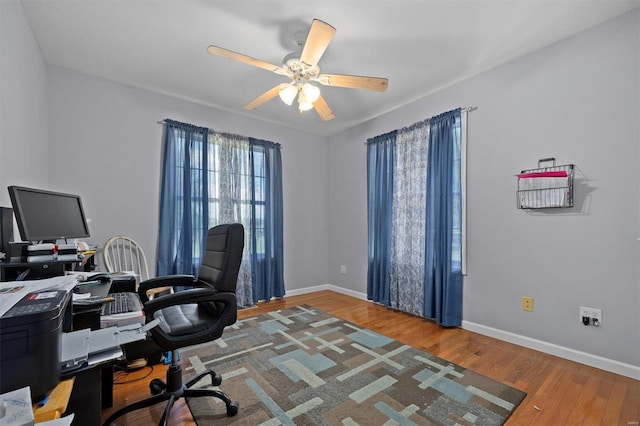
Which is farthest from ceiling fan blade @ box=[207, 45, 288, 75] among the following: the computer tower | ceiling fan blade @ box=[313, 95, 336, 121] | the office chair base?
the office chair base

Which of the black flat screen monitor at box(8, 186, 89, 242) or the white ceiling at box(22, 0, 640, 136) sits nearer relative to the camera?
the black flat screen monitor at box(8, 186, 89, 242)

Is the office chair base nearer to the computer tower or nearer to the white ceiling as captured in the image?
the computer tower

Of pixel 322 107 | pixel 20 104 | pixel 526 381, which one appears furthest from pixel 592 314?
pixel 20 104

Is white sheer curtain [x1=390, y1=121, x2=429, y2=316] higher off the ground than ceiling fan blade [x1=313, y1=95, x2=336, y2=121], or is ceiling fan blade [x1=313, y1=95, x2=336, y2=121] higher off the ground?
ceiling fan blade [x1=313, y1=95, x2=336, y2=121]

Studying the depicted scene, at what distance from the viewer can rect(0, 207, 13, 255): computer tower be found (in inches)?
55.0

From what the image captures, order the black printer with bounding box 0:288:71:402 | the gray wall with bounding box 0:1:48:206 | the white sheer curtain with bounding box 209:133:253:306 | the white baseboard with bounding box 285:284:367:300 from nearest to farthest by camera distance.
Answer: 1. the black printer with bounding box 0:288:71:402
2. the gray wall with bounding box 0:1:48:206
3. the white sheer curtain with bounding box 209:133:253:306
4. the white baseboard with bounding box 285:284:367:300

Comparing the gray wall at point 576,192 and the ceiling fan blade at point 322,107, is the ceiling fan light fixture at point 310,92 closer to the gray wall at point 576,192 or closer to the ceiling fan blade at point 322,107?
the ceiling fan blade at point 322,107

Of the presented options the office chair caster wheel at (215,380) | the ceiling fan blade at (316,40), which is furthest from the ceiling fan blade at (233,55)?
the office chair caster wheel at (215,380)

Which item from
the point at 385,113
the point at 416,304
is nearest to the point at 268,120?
the point at 385,113

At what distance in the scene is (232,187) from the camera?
3539mm

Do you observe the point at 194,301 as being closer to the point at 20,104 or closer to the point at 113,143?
the point at 20,104

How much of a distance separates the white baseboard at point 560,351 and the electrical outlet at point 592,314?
0.25 meters

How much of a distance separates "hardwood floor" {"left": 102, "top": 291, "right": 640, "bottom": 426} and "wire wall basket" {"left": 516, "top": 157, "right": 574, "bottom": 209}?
4.02 ft

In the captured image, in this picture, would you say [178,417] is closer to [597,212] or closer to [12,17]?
[12,17]
